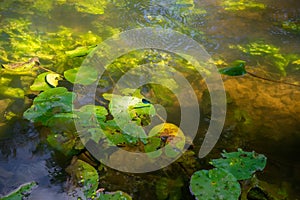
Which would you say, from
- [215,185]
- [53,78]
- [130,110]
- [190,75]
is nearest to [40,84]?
[53,78]

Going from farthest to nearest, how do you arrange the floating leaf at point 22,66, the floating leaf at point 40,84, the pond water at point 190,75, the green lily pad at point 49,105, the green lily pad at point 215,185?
the floating leaf at point 22,66, the floating leaf at point 40,84, the green lily pad at point 49,105, the pond water at point 190,75, the green lily pad at point 215,185

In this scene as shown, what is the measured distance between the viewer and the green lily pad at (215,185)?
1.12 m

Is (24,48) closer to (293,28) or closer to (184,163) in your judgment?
(184,163)

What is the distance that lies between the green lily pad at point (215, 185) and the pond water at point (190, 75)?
0.31ft

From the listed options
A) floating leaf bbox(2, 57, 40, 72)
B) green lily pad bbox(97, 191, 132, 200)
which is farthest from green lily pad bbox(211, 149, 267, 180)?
floating leaf bbox(2, 57, 40, 72)

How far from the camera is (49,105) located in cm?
Result: 151

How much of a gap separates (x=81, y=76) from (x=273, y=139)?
1.19 m

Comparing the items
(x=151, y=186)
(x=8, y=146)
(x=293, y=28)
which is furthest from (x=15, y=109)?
(x=293, y=28)

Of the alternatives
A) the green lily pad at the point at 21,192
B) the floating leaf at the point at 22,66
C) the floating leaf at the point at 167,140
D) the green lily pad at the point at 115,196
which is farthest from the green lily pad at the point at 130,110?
the floating leaf at the point at 22,66

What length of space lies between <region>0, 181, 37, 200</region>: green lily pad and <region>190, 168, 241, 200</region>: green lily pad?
70 centimetres

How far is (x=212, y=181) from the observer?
1.17 meters

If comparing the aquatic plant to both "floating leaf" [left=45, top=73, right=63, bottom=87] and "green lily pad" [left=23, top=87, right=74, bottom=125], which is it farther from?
"floating leaf" [left=45, top=73, right=63, bottom=87]

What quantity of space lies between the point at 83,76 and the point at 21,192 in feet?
2.68

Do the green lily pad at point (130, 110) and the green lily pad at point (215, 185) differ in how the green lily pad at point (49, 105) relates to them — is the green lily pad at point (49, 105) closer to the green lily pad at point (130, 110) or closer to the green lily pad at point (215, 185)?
the green lily pad at point (130, 110)
